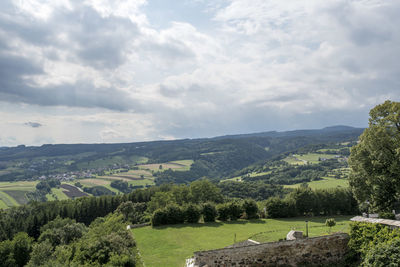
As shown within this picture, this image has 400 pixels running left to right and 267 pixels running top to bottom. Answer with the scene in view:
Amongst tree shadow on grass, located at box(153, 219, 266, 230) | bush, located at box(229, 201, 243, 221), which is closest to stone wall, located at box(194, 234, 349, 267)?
tree shadow on grass, located at box(153, 219, 266, 230)

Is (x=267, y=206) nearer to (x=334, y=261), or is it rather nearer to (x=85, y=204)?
(x=334, y=261)

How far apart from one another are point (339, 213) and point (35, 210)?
93594 mm

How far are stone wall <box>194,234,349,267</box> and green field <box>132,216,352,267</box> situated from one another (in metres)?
3.92

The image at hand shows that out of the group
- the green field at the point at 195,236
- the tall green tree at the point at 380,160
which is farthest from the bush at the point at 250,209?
the tall green tree at the point at 380,160

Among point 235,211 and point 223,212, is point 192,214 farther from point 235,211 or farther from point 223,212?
point 235,211

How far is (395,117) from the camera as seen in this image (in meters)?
28.2

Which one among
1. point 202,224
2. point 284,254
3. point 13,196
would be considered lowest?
point 13,196

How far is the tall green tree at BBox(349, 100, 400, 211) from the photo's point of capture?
88.2 feet

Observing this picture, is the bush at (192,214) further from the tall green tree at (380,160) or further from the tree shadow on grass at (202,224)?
the tall green tree at (380,160)

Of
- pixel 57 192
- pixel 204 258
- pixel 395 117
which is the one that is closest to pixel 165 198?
pixel 204 258

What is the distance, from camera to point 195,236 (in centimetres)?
4088

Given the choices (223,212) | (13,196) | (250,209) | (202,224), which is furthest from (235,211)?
(13,196)

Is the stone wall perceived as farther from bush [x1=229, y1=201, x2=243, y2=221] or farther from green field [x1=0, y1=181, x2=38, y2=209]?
green field [x1=0, y1=181, x2=38, y2=209]

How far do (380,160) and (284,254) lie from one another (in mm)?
15074
